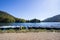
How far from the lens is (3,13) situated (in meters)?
→ 105

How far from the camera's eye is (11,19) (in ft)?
314

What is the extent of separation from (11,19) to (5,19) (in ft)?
18.9

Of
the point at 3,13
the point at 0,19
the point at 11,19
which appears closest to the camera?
the point at 0,19

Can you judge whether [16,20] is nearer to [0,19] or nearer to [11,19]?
[11,19]

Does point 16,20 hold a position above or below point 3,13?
below

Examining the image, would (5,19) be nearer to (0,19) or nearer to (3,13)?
(0,19)

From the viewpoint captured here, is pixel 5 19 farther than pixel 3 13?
No

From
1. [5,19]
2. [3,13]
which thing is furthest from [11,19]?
[3,13]

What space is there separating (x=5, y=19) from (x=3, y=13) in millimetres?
15320

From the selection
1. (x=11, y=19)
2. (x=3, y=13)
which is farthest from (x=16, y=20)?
(x=3, y=13)

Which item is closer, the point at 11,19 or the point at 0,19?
the point at 0,19

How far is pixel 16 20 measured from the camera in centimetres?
10162

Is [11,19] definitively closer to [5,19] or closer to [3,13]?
[5,19]

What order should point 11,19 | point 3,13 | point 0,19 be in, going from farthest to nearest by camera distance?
1. point 3,13
2. point 11,19
3. point 0,19
